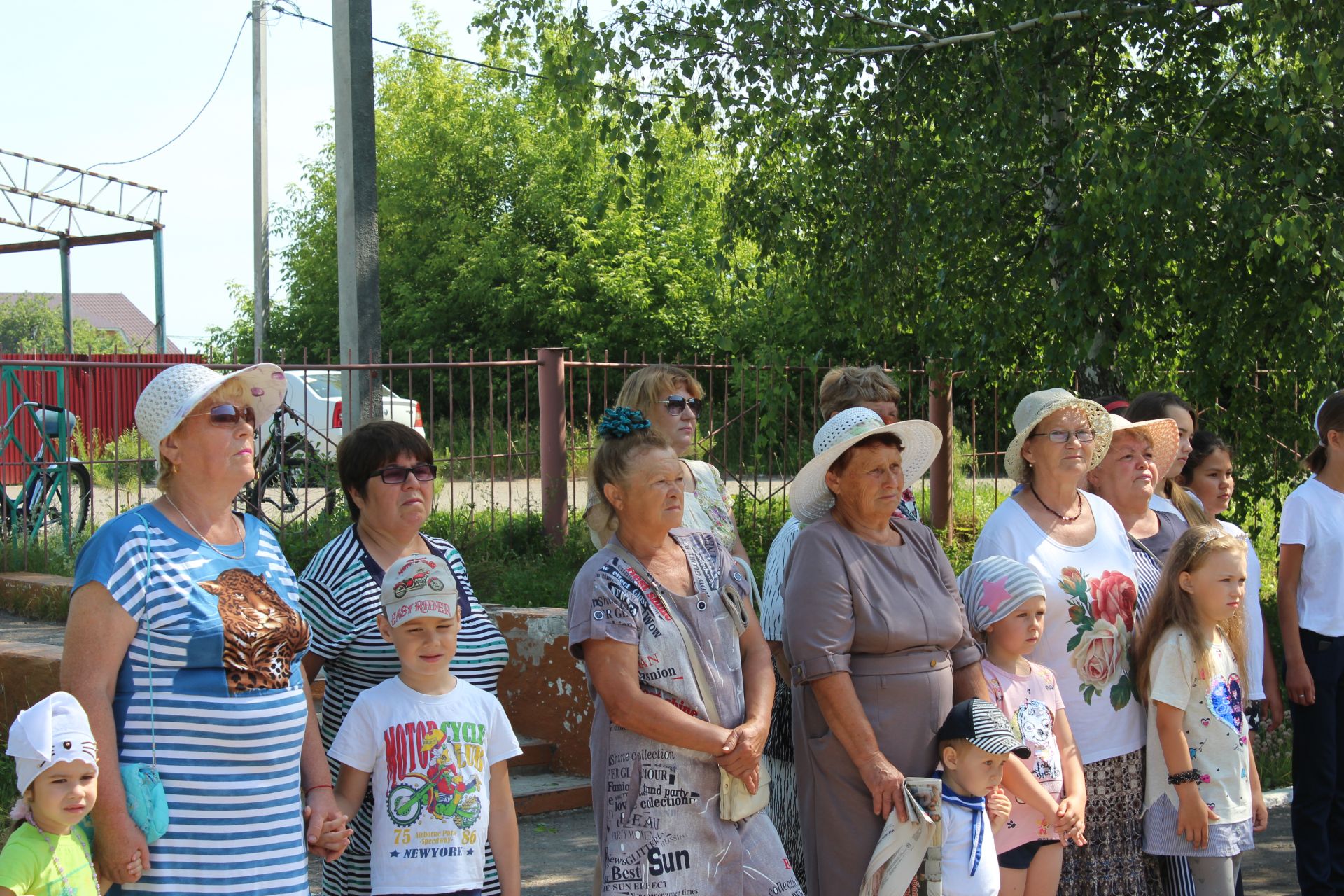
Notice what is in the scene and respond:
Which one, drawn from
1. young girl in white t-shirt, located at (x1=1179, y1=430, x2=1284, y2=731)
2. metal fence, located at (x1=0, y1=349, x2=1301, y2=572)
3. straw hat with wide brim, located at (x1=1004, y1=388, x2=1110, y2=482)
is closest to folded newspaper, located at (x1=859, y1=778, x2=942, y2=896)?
straw hat with wide brim, located at (x1=1004, y1=388, x2=1110, y2=482)

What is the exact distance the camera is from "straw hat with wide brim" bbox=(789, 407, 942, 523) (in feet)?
11.8

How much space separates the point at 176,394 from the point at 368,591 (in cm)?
67

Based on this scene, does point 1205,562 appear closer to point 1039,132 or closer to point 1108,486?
point 1108,486

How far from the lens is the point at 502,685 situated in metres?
6.00

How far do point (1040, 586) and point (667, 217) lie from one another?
69.1 feet

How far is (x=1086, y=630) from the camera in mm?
3779

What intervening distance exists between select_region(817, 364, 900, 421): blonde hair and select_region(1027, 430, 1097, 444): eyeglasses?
0.82 m

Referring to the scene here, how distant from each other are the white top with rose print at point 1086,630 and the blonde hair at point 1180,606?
0.17 ft

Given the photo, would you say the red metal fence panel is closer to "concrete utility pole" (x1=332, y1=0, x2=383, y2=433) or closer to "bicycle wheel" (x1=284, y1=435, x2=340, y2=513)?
"bicycle wheel" (x1=284, y1=435, x2=340, y2=513)

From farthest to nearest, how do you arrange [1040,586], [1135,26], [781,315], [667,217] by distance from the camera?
[667,217] < [781,315] < [1135,26] < [1040,586]

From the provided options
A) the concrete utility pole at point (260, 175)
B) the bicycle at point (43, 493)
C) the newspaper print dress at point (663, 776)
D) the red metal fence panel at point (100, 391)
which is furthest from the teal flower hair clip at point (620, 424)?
the concrete utility pole at point (260, 175)

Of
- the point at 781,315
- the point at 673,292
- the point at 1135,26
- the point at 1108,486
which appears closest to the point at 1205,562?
the point at 1108,486

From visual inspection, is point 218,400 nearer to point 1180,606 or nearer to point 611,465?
point 611,465

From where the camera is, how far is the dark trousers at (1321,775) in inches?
173
